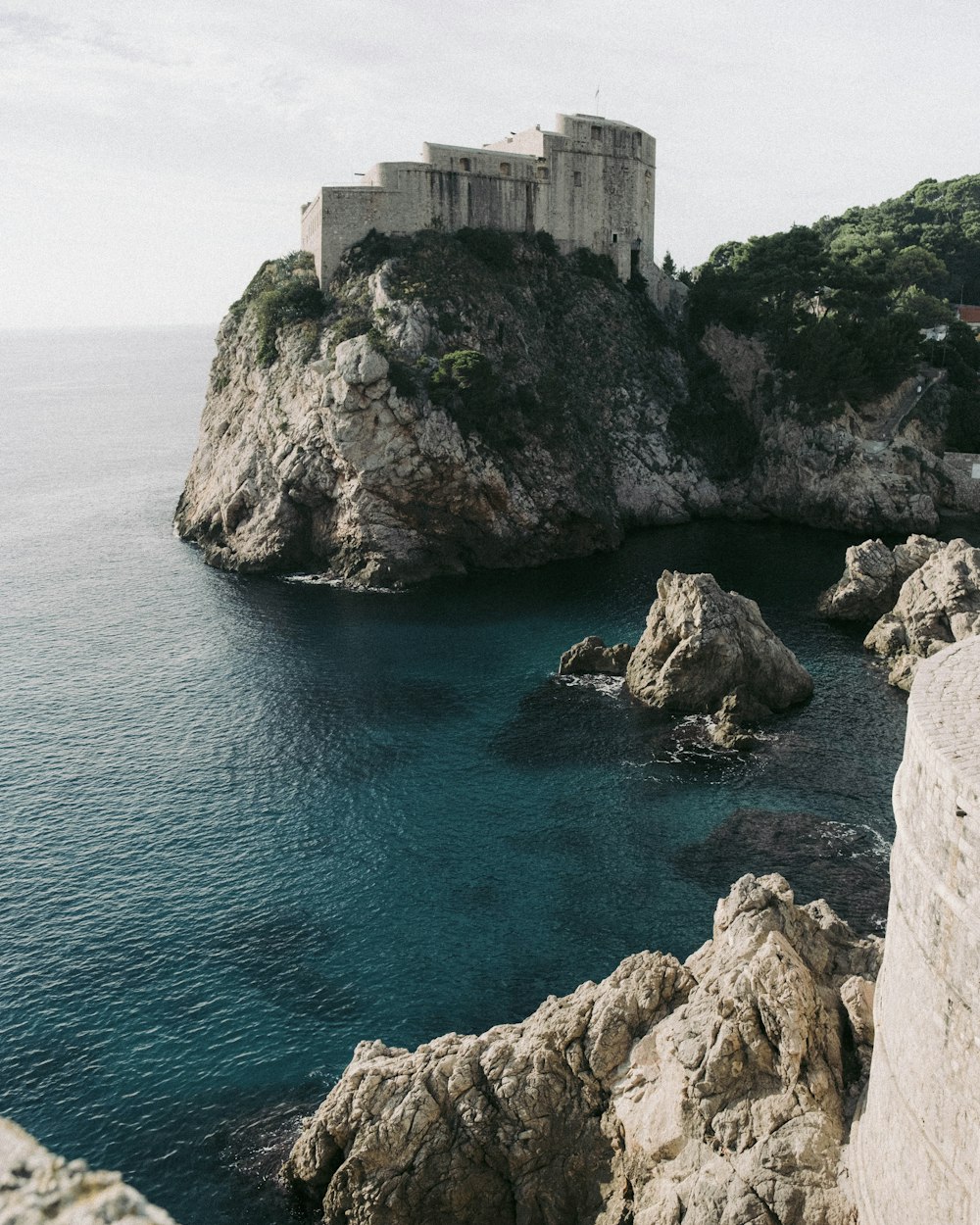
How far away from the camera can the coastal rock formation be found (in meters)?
3.22

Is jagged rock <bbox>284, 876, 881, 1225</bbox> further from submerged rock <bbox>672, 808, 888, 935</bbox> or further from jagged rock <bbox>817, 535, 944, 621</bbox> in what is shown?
jagged rock <bbox>817, 535, 944, 621</bbox>

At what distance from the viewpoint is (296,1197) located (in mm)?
23156

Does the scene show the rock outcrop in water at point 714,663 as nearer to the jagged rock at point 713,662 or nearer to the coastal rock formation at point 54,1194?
the jagged rock at point 713,662

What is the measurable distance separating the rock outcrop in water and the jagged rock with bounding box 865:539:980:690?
18.7 ft

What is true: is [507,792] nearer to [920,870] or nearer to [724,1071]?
[724,1071]

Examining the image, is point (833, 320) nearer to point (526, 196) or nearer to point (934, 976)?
point (526, 196)

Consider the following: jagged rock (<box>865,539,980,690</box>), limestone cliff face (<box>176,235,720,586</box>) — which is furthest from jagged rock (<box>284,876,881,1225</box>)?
limestone cliff face (<box>176,235,720,586</box>)

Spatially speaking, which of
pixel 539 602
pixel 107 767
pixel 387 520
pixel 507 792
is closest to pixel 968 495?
pixel 539 602

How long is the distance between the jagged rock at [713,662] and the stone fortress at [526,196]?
42.6 m

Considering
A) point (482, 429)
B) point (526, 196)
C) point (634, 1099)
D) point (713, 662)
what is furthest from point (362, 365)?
point (634, 1099)

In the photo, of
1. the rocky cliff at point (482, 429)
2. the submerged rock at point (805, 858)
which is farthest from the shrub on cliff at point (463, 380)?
the submerged rock at point (805, 858)

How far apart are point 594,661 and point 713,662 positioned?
22.0 ft

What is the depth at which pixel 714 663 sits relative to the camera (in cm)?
4734

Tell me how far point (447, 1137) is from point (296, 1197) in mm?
3908
